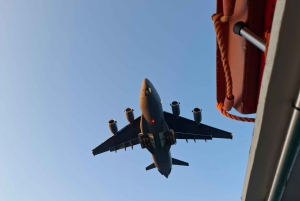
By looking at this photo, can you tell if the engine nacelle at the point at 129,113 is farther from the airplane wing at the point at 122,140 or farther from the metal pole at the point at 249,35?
the metal pole at the point at 249,35

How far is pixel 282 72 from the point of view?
162 cm

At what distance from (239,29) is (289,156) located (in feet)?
3.52

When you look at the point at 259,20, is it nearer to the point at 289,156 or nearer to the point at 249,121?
the point at 249,121

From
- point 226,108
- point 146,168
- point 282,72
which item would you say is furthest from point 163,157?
point 282,72

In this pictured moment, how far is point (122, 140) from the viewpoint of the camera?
2344cm

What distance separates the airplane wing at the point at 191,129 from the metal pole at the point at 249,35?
2072 centimetres

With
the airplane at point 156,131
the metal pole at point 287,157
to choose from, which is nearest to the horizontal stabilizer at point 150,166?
the airplane at point 156,131

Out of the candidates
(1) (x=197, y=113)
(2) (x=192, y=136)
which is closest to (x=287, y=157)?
(1) (x=197, y=113)

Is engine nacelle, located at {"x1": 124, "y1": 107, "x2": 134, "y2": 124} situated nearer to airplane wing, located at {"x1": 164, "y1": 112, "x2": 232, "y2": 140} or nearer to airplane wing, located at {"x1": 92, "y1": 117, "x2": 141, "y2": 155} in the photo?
airplane wing, located at {"x1": 92, "y1": 117, "x2": 141, "y2": 155}

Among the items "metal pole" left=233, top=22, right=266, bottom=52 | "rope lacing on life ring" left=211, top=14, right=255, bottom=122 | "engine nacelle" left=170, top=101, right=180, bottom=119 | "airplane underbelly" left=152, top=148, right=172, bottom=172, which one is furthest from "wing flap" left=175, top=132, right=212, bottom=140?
"metal pole" left=233, top=22, right=266, bottom=52

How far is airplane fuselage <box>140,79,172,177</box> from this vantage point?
1839cm

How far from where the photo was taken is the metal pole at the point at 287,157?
1.74 m

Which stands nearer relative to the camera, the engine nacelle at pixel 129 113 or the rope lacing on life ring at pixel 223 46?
the rope lacing on life ring at pixel 223 46

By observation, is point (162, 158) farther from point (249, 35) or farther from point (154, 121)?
point (249, 35)
